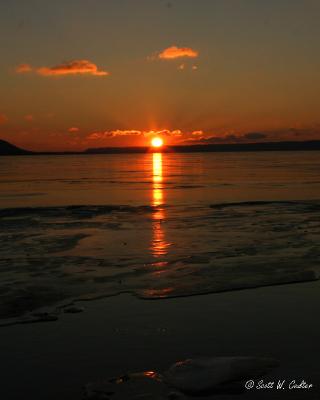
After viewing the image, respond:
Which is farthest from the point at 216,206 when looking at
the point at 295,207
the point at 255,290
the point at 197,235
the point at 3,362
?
the point at 3,362

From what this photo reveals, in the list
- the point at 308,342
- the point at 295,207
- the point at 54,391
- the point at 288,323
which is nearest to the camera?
the point at 54,391

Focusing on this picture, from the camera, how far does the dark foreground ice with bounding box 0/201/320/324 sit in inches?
452

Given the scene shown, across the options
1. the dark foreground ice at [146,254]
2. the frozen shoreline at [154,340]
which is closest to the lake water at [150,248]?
the dark foreground ice at [146,254]

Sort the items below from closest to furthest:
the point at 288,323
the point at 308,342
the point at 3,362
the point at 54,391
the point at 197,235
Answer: the point at 54,391, the point at 3,362, the point at 308,342, the point at 288,323, the point at 197,235

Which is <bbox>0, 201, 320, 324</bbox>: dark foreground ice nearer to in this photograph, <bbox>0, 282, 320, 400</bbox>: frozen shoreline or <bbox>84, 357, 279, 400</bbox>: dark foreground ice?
<bbox>0, 282, 320, 400</bbox>: frozen shoreline

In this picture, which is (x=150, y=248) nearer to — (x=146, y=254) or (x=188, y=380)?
(x=146, y=254)

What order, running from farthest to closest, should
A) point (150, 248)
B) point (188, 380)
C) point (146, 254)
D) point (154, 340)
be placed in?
point (150, 248) → point (146, 254) → point (154, 340) → point (188, 380)

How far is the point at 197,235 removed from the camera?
18891mm

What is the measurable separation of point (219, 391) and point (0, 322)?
4431 mm

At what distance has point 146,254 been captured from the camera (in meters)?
15.6

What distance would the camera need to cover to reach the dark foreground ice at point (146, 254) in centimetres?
1149

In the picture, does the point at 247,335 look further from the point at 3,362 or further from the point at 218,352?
the point at 3,362

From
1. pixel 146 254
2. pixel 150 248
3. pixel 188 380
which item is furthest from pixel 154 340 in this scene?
pixel 150 248

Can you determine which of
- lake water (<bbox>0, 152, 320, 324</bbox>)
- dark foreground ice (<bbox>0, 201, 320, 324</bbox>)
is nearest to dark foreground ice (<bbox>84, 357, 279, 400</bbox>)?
dark foreground ice (<bbox>0, 201, 320, 324</bbox>)
